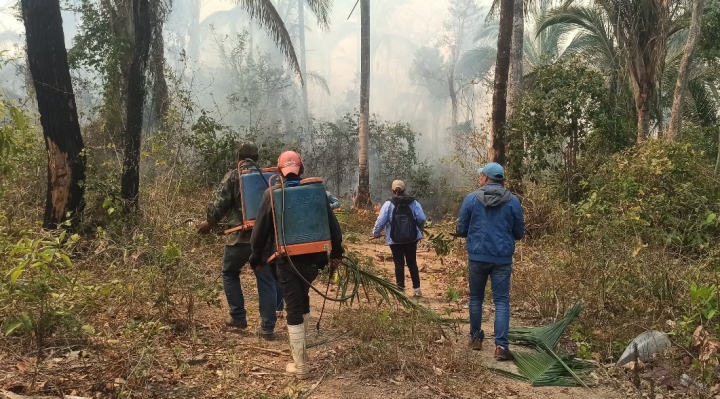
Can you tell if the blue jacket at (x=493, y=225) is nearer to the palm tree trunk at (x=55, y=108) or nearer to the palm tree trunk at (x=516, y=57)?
the palm tree trunk at (x=55, y=108)

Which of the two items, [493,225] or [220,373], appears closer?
[220,373]

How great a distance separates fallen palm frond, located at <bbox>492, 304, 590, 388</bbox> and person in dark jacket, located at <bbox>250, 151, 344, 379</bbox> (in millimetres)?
1549

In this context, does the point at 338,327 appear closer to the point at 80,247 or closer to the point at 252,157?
the point at 252,157

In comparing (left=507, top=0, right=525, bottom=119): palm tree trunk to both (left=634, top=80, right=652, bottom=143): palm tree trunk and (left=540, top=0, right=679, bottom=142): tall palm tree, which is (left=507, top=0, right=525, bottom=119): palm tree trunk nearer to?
(left=540, top=0, right=679, bottom=142): tall palm tree

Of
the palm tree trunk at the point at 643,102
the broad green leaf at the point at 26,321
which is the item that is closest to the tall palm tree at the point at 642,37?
the palm tree trunk at the point at 643,102

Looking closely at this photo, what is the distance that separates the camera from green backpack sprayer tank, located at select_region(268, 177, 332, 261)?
12.8 ft

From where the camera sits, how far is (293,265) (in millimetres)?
3930

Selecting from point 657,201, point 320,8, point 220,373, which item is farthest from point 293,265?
point 320,8

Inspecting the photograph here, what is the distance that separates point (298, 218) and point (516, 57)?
10119 millimetres

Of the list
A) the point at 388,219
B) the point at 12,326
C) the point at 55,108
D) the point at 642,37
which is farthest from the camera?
the point at 642,37

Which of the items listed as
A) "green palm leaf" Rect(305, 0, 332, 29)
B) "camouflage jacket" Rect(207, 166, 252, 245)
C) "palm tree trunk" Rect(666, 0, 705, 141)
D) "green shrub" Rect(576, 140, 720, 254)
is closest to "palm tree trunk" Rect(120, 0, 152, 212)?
"camouflage jacket" Rect(207, 166, 252, 245)

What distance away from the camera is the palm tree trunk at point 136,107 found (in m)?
7.54

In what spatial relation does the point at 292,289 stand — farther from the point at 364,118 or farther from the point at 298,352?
the point at 364,118

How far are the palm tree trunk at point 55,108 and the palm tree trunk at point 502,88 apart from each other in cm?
758
